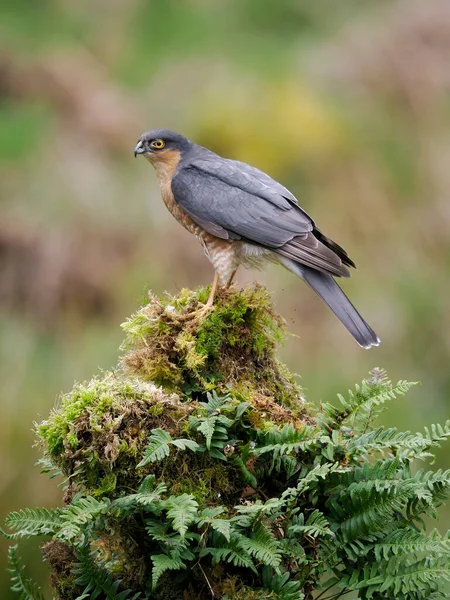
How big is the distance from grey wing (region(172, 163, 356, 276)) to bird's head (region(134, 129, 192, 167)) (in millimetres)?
292

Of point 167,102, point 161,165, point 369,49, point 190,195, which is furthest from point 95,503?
point 369,49

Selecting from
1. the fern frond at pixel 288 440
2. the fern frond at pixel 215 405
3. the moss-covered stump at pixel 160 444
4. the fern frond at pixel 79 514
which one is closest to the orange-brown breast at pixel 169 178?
the moss-covered stump at pixel 160 444

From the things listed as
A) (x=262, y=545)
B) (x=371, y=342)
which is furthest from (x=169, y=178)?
(x=262, y=545)

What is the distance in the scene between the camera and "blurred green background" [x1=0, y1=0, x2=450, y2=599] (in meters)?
8.75

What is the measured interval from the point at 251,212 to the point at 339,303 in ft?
2.48

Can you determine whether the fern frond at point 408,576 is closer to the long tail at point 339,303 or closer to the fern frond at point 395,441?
the fern frond at point 395,441

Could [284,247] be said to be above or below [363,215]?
below

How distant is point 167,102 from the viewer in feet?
37.4

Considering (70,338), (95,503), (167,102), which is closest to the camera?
(95,503)

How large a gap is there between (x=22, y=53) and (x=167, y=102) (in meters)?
2.10

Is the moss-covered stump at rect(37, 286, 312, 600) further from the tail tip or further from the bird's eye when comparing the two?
the bird's eye

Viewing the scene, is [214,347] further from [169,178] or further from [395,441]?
[169,178]

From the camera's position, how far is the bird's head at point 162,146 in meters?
5.58

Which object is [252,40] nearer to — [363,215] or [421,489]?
[363,215]
